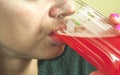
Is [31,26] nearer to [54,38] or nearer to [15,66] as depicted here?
[54,38]

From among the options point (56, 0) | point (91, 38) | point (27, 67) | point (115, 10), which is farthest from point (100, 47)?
point (115, 10)

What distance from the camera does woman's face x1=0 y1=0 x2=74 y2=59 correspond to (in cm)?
72

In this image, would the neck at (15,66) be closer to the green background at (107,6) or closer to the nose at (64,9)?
the nose at (64,9)

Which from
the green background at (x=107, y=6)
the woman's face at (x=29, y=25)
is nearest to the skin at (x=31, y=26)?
the woman's face at (x=29, y=25)

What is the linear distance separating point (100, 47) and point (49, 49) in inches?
7.7

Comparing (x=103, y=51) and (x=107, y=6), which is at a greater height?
(x=107, y=6)

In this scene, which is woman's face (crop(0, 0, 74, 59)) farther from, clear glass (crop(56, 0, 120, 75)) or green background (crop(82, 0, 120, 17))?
green background (crop(82, 0, 120, 17))

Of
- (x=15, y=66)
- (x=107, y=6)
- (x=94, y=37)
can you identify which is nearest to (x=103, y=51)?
(x=94, y=37)

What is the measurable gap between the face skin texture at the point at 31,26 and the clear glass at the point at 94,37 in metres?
0.03

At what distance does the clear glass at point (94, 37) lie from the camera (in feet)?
2.08

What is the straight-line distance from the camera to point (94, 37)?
0.64 m

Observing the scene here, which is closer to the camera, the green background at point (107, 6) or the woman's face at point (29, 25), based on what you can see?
the woman's face at point (29, 25)

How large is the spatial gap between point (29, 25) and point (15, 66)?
0.23 meters

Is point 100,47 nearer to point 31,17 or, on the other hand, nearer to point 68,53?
point 31,17
